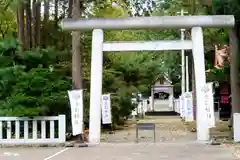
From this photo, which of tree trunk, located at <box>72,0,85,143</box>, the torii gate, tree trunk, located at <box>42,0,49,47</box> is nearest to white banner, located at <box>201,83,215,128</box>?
the torii gate

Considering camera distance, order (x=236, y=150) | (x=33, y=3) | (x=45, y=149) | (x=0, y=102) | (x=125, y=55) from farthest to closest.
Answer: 1. (x=125, y=55)
2. (x=33, y=3)
3. (x=0, y=102)
4. (x=45, y=149)
5. (x=236, y=150)

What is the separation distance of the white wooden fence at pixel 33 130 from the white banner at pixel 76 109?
45cm

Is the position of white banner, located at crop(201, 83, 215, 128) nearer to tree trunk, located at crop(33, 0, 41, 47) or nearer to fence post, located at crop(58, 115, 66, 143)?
fence post, located at crop(58, 115, 66, 143)

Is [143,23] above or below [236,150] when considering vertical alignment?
above

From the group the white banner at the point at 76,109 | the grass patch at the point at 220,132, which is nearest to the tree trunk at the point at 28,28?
the white banner at the point at 76,109

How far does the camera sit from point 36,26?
25.4 metres

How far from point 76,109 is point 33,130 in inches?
67.4

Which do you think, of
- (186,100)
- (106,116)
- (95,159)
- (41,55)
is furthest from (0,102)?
(186,100)

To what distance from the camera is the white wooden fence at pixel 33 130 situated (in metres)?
17.7

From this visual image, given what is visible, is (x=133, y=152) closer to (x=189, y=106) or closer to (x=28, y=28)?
(x=28, y=28)

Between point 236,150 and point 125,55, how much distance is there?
59.8 ft

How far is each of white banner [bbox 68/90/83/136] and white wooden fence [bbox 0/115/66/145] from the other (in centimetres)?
45

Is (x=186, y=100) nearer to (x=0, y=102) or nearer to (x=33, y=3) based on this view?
(x=33, y=3)

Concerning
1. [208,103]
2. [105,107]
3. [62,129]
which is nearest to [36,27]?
[105,107]
